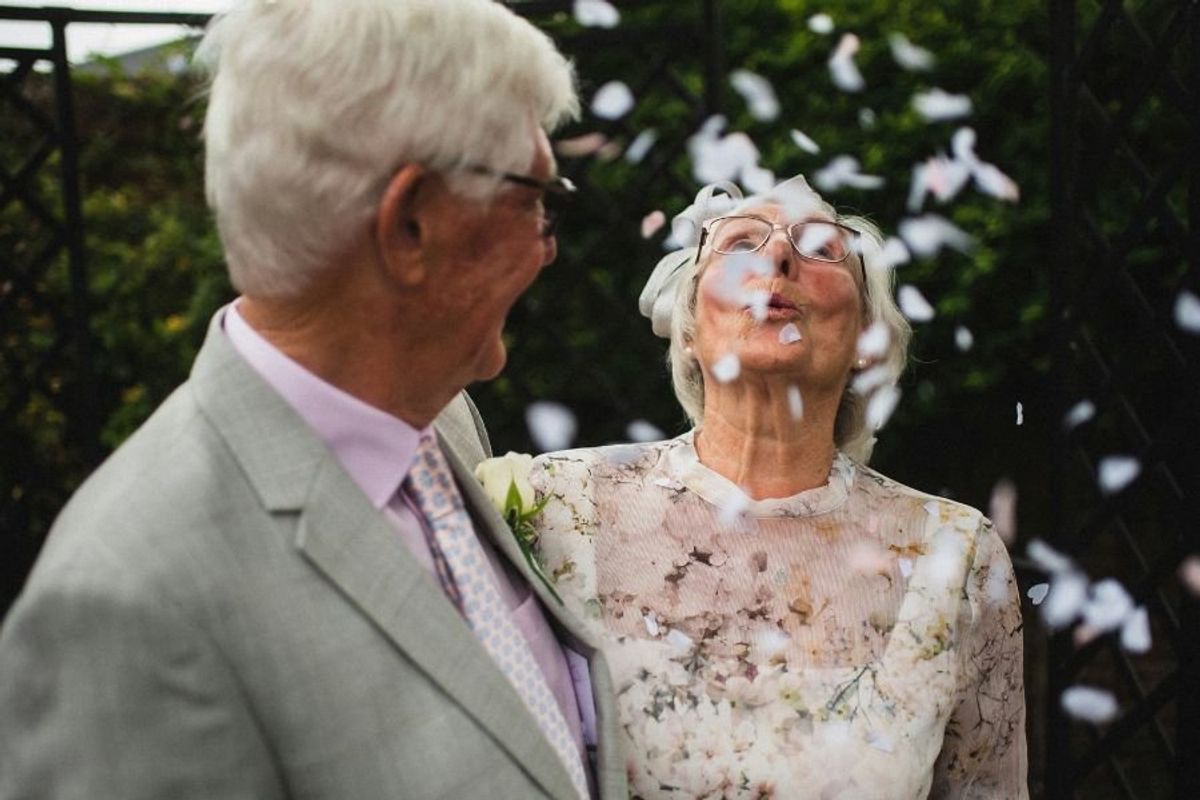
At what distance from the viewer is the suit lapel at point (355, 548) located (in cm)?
133

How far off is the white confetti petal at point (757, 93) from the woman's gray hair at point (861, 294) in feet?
8.24

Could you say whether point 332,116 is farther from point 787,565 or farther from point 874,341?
point 874,341

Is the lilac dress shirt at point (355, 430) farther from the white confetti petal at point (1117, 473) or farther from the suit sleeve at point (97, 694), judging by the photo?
the white confetti petal at point (1117, 473)

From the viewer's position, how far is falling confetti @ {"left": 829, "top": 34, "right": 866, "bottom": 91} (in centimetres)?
474

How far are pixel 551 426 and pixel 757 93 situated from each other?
1651 mm

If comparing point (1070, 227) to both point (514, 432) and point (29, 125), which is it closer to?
point (514, 432)

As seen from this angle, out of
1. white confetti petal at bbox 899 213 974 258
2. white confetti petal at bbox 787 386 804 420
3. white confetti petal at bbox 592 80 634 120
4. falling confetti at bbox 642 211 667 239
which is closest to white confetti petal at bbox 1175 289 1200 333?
white confetti petal at bbox 787 386 804 420

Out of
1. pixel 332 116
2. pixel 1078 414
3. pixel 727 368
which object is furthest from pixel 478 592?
pixel 1078 414

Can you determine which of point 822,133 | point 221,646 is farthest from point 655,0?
point 221,646

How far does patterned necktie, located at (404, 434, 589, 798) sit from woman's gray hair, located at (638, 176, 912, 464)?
3.31 ft

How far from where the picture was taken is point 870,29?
4809 millimetres

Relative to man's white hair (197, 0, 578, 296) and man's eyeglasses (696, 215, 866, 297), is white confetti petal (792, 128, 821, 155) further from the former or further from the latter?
man's white hair (197, 0, 578, 296)

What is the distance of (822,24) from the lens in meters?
4.80

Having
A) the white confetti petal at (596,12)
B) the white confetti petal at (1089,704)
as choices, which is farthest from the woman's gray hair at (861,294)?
the white confetti petal at (596,12)
